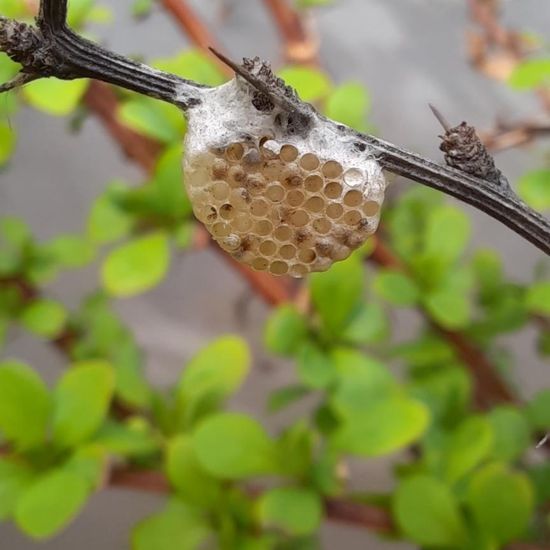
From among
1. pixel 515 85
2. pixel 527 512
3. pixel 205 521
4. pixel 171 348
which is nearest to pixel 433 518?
pixel 527 512

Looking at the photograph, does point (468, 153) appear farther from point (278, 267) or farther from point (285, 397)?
point (285, 397)

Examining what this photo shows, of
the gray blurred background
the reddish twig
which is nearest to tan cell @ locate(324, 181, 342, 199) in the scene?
the reddish twig

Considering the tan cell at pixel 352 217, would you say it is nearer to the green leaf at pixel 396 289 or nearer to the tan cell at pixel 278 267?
the tan cell at pixel 278 267

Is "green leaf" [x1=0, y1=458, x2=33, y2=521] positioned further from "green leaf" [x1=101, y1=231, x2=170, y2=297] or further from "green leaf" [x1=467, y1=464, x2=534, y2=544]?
"green leaf" [x1=467, y1=464, x2=534, y2=544]

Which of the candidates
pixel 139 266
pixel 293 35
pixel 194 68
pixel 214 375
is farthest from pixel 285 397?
pixel 293 35

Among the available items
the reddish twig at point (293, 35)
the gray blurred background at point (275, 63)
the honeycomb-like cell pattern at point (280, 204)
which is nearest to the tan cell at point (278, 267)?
the honeycomb-like cell pattern at point (280, 204)
